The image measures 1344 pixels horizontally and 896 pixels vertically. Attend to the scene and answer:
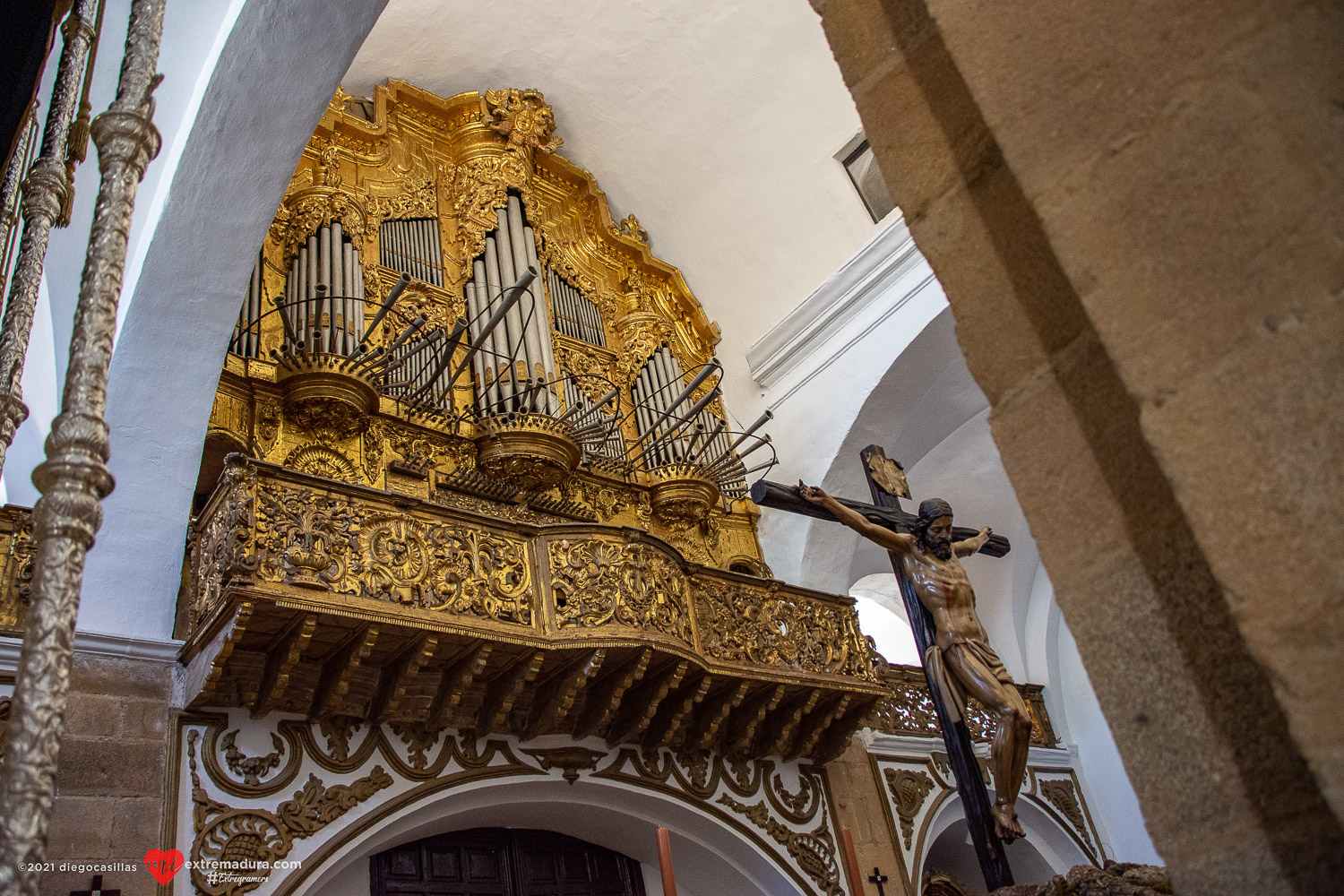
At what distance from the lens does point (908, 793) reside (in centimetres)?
966

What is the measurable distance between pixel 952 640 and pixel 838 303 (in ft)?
17.4

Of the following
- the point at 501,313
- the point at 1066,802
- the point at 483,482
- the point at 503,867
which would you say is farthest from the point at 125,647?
the point at 1066,802

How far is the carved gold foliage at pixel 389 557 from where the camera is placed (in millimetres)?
6211

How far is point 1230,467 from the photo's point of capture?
1353mm

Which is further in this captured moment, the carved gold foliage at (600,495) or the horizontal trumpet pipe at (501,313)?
the carved gold foliage at (600,495)

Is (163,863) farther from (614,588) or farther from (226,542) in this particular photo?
(614,588)

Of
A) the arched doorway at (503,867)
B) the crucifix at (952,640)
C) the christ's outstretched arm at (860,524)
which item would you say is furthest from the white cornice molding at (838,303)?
the arched doorway at (503,867)

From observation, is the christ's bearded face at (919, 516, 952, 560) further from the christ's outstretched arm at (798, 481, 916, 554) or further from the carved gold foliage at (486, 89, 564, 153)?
the carved gold foliage at (486, 89, 564, 153)

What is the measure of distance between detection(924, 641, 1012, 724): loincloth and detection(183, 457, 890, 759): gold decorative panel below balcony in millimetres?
1981

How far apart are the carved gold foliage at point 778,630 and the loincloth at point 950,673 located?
7.56ft

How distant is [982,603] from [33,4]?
11.8 meters

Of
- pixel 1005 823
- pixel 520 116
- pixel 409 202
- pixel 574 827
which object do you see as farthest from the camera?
pixel 520 116

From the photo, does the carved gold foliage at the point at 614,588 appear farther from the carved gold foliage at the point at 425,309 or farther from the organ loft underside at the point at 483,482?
the carved gold foliage at the point at 425,309

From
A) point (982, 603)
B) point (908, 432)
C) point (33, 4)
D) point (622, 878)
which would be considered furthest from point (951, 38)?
point (982, 603)
